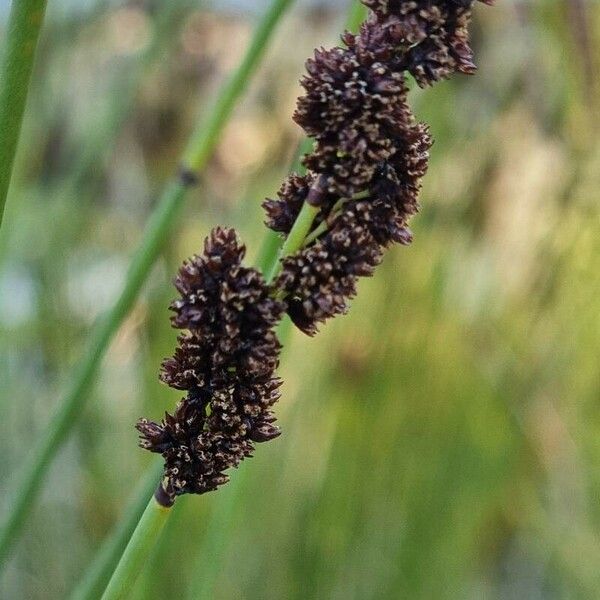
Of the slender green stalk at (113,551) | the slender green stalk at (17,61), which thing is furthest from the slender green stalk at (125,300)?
the slender green stalk at (17,61)

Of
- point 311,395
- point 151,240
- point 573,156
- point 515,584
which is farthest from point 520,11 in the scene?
point 515,584

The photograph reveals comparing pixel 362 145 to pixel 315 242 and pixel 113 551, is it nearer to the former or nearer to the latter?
pixel 315 242

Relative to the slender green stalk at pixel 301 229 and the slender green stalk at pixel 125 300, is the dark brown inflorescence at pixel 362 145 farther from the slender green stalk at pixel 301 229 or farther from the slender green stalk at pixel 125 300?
the slender green stalk at pixel 125 300

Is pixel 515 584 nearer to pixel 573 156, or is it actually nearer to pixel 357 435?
pixel 357 435

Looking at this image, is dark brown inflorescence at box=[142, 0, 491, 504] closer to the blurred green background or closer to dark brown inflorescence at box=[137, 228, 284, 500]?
dark brown inflorescence at box=[137, 228, 284, 500]

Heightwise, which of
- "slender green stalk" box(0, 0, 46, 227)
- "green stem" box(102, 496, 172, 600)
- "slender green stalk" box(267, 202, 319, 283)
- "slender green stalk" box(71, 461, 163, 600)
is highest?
"slender green stalk" box(0, 0, 46, 227)

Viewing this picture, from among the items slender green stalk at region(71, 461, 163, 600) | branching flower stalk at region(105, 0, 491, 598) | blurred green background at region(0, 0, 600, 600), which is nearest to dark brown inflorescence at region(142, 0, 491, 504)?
branching flower stalk at region(105, 0, 491, 598)

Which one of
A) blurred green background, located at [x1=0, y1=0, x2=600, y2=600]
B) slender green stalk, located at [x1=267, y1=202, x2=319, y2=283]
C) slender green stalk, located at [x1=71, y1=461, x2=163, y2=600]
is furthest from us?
blurred green background, located at [x1=0, y1=0, x2=600, y2=600]

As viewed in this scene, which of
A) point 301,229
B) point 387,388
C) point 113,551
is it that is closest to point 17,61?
point 301,229
